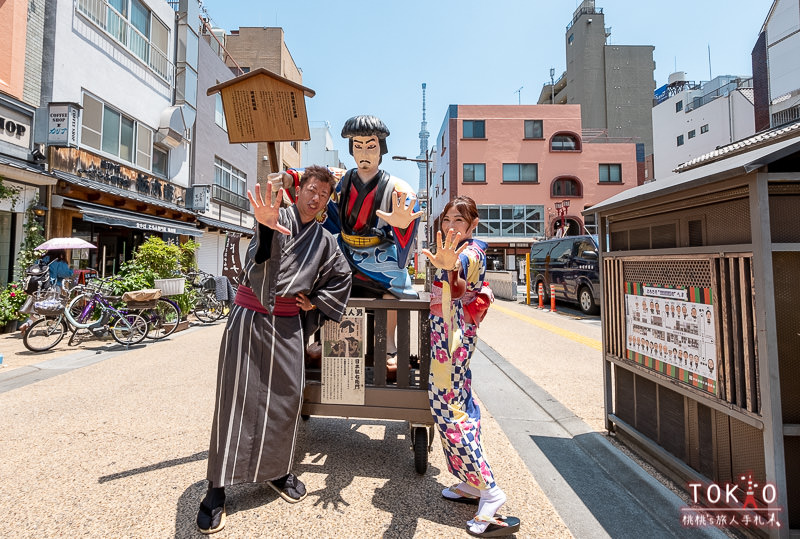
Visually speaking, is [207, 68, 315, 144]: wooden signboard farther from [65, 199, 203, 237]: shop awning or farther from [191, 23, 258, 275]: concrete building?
[191, 23, 258, 275]: concrete building

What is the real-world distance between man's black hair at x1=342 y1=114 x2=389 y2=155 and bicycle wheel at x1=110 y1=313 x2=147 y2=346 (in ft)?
21.1

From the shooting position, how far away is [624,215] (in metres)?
2.94

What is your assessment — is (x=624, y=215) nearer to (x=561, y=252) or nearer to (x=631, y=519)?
(x=631, y=519)

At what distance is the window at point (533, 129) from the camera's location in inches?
1128

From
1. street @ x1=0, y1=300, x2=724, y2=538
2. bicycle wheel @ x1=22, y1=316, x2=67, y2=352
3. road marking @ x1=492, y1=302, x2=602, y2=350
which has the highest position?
bicycle wheel @ x1=22, y1=316, x2=67, y2=352

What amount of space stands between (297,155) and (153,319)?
2286 centimetres

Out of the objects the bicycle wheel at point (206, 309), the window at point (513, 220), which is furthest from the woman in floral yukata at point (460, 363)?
the window at point (513, 220)

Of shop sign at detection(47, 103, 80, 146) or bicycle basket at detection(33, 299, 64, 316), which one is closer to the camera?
bicycle basket at detection(33, 299, 64, 316)

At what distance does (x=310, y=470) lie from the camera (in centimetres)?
256

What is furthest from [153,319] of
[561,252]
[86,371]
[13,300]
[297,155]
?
[297,155]

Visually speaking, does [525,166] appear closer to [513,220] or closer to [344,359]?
[513,220]

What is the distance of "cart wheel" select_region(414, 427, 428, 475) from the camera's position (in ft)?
8.11

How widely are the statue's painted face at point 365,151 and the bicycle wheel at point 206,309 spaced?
8934 millimetres

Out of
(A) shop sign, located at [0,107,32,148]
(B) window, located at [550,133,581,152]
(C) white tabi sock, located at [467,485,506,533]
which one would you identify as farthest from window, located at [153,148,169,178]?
(B) window, located at [550,133,581,152]
